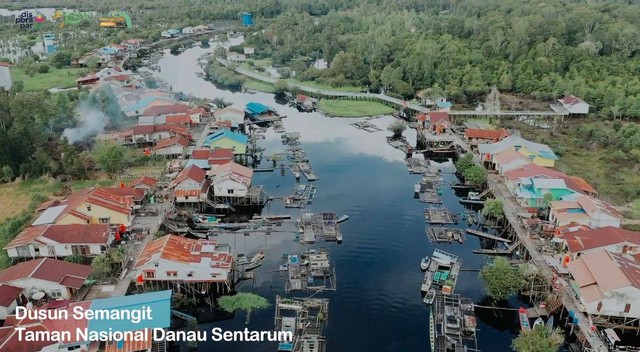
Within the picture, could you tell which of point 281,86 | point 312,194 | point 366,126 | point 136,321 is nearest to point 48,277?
point 136,321

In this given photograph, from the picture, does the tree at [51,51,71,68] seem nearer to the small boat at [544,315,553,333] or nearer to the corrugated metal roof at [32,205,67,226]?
the corrugated metal roof at [32,205,67,226]

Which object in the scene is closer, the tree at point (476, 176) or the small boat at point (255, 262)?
the small boat at point (255, 262)

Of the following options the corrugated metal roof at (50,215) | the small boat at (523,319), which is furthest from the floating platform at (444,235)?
the corrugated metal roof at (50,215)

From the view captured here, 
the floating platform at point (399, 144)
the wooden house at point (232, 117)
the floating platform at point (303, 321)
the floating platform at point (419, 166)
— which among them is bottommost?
the floating platform at point (303, 321)

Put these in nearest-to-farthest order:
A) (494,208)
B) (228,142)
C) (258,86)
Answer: (494,208)
(228,142)
(258,86)

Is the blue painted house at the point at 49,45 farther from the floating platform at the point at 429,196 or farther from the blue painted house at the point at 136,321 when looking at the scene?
the blue painted house at the point at 136,321

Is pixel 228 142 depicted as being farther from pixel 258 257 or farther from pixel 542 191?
pixel 542 191

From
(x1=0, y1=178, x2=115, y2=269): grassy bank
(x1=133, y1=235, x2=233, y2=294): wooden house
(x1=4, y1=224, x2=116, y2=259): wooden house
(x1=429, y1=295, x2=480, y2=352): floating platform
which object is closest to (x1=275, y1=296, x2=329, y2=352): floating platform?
(x1=133, y1=235, x2=233, y2=294): wooden house
